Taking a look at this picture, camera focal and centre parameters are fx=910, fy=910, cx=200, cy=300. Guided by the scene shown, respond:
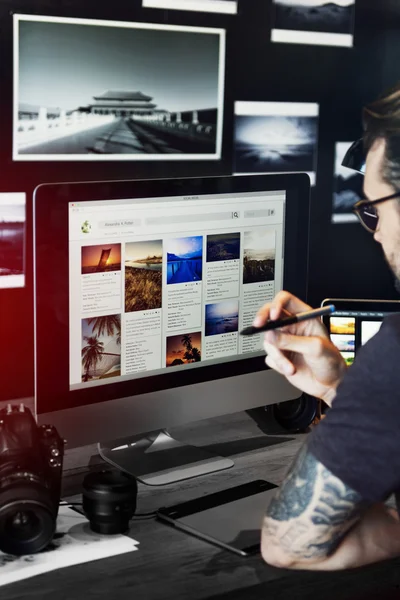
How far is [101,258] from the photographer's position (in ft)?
4.92

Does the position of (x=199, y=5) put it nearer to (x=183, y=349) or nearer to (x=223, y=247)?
(x=223, y=247)

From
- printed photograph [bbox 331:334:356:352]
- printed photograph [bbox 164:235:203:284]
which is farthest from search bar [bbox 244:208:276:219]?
printed photograph [bbox 331:334:356:352]

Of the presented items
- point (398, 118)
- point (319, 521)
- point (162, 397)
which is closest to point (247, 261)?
point (162, 397)

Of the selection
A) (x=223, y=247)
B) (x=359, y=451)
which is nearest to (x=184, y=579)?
(x=359, y=451)

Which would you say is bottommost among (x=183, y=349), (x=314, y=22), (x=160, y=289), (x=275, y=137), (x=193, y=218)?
(x=183, y=349)

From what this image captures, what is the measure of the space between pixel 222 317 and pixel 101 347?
261 millimetres

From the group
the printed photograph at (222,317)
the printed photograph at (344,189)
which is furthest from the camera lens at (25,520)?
the printed photograph at (344,189)

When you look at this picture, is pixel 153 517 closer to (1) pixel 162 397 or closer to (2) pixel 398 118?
(1) pixel 162 397

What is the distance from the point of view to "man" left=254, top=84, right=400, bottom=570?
3.84ft

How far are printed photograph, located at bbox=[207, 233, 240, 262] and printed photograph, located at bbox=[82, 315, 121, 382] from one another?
0.71 ft

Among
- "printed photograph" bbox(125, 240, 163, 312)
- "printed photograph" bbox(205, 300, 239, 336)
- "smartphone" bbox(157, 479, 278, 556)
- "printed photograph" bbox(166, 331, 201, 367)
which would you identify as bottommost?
"smartphone" bbox(157, 479, 278, 556)

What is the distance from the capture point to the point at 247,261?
1694mm

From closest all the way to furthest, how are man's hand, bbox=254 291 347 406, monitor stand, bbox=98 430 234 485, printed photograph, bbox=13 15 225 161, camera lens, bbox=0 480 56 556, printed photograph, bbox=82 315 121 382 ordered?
camera lens, bbox=0 480 56 556, man's hand, bbox=254 291 347 406, printed photograph, bbox=82 315 121 382, monitor stand, bbox=98 430 234 485, printed photograph, bbox=13 15 225 161

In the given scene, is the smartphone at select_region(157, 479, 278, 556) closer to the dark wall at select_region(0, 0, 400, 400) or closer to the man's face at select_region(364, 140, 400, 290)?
the man's face at select_region(364, 140, 400, 290)
